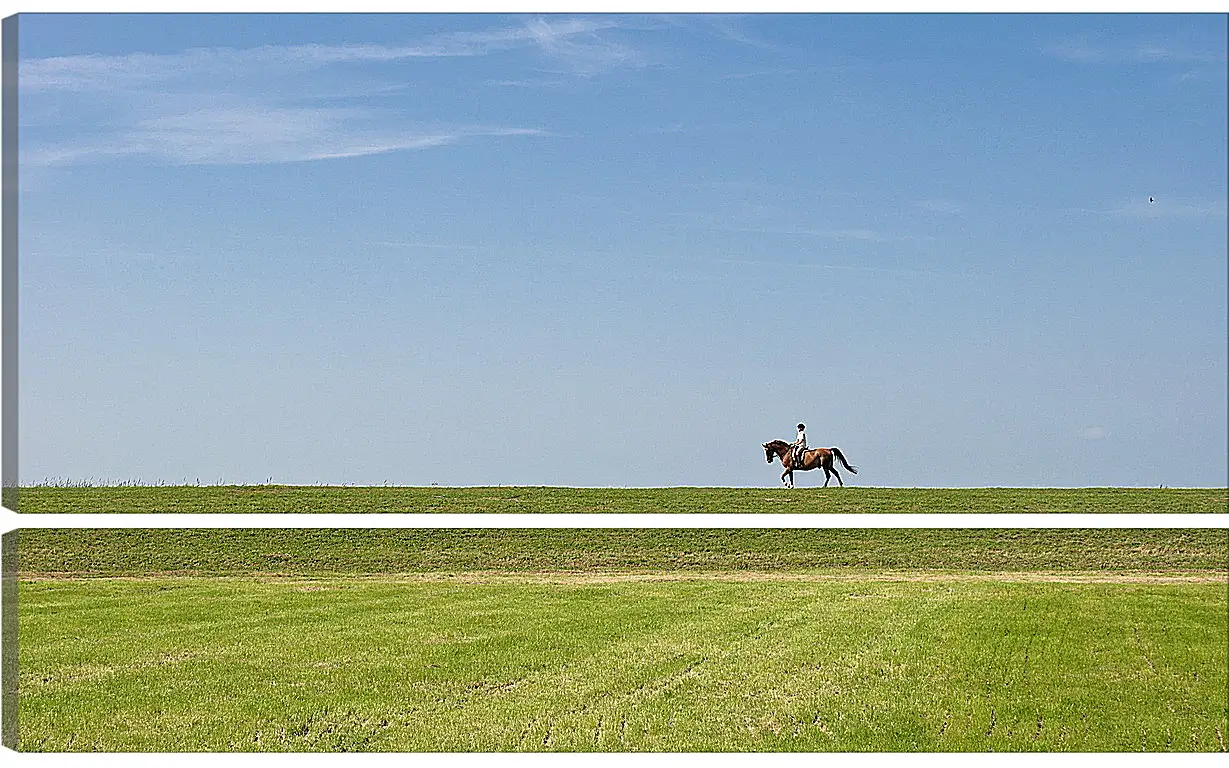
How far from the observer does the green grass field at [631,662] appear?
3.41 meters

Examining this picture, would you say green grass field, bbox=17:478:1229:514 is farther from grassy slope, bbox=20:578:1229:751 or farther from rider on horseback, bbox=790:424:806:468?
grassy slope, bbox=20:578:1229:751

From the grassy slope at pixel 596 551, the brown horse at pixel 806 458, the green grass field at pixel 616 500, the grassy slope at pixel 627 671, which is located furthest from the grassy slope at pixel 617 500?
the grassy slope at pixel 627 671

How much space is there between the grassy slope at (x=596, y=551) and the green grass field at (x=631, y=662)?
49 centimetres

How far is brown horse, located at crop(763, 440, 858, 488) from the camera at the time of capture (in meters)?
7.62

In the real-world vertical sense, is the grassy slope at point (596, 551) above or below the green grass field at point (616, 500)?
below

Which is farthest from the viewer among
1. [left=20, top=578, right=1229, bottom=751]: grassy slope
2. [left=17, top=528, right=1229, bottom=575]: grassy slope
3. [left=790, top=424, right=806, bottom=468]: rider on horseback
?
[left=17, top=528, right=1229, bottom=575]: grassy slope

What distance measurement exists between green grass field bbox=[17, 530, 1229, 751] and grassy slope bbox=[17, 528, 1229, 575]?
1.62ft

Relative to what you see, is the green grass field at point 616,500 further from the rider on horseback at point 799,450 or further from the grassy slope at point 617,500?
the rider on horseback at point 799,450

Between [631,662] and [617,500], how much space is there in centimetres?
652

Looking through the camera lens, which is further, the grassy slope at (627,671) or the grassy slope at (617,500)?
the grassy slope at (617,500)

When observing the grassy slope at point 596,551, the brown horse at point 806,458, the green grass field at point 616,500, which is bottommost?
the grassy slope at point 596,551

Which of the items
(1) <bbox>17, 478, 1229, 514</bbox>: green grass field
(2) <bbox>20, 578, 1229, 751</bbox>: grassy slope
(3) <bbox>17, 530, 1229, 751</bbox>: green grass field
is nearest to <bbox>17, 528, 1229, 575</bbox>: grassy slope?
(1) <bbox>17, 478, 1229, 514</bbox>: green grass field

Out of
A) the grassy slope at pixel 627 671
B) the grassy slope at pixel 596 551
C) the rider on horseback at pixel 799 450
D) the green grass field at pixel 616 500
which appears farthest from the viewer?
the green grass field at pixel 616 500

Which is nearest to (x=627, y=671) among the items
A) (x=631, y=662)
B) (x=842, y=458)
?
(x=631, y=662)
